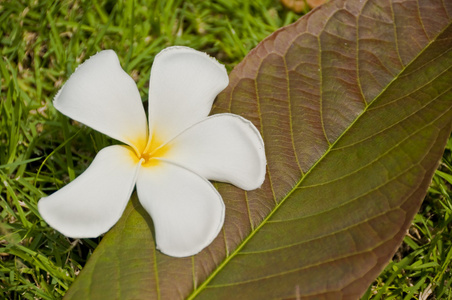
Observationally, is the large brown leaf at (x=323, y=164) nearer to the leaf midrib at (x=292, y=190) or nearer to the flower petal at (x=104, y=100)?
the leaf midrib at (x=292, y=190)

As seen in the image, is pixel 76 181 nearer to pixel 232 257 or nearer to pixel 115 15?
pixel 232 257

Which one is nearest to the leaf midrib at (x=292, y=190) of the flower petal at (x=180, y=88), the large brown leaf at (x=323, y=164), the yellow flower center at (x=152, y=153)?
the large brown leaf at (x=323, y=164)

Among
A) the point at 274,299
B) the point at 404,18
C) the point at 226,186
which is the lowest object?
the point at 274,299

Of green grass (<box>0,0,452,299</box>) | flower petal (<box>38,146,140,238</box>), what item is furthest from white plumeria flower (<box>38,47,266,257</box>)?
green grass (<box>0,0,452,299</box>)

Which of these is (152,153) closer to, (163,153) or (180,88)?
(163,153)

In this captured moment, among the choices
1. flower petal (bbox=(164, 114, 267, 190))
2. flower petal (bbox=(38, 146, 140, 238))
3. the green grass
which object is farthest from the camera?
the green grass

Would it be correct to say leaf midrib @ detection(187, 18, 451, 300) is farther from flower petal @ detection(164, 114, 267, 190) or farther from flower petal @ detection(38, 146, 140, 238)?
flower petal @ detection(38, 146, 140, 238)

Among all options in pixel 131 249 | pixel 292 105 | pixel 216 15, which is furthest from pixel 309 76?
pixel 216 15

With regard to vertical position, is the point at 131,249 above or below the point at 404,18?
below
